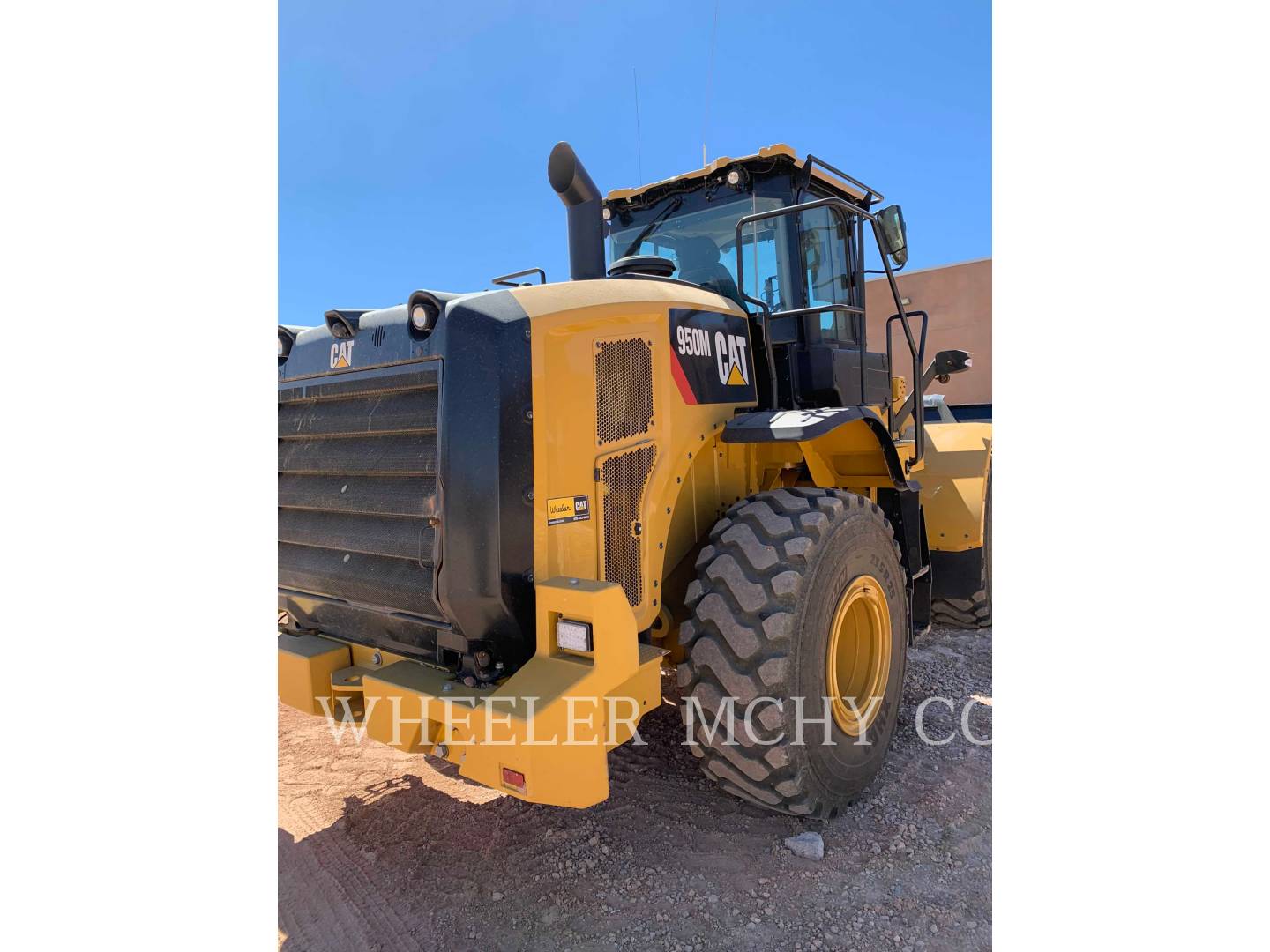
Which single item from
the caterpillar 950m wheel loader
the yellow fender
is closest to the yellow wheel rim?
the caterpillar 950m wheel loader

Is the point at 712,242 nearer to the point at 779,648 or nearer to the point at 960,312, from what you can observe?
the point at 779,648

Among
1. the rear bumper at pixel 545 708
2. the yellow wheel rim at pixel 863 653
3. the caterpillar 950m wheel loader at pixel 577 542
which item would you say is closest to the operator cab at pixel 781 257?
the caterpillar 950m wheel loader at pixel 577 542

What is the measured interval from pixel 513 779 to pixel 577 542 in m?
0.79

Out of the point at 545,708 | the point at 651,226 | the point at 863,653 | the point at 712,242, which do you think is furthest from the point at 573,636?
the point at 651,226

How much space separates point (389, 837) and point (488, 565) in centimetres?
140

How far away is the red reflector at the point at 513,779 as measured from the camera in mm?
2332

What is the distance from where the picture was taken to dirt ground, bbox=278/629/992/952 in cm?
252

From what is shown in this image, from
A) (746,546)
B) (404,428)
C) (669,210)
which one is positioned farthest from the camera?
(669,210)

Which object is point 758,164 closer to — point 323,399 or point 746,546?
point 746,546

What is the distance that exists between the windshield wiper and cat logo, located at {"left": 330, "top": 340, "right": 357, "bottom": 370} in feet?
6.72

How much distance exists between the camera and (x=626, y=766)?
12.0 feet

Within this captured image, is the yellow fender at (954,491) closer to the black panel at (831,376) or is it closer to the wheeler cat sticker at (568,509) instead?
the black panel at (831,376)

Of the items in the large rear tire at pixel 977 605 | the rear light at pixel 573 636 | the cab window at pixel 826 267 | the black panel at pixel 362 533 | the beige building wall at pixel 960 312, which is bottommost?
the large rear tire at pixel 977 605

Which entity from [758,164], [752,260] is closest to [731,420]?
[752,260]
